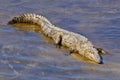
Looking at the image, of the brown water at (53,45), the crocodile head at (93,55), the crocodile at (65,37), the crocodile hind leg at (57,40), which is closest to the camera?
the brown water at (53,45)

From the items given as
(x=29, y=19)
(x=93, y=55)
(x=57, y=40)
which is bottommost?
(x=93, y=55)

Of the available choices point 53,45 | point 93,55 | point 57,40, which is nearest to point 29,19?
point 57,40

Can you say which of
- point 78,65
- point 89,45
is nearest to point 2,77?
point 78,65

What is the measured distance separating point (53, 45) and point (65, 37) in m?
0.33

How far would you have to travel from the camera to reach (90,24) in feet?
32.0

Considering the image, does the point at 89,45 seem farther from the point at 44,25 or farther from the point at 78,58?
the point at 44,25

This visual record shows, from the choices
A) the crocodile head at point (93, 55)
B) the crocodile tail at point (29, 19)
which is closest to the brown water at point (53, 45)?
the crocodile head at point (93, 55)

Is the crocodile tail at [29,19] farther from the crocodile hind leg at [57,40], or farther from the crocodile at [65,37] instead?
the crocodile hind leg at [57,40]

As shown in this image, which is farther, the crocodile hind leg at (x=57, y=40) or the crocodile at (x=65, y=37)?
the crocodile hind leg at (x=57, y=40)

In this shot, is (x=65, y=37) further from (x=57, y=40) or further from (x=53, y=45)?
(x=53, y=45)

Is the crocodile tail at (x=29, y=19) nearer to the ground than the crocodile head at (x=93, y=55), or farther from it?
farther from it

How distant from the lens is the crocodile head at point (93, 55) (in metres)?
7.66

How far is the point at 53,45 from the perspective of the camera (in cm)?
862

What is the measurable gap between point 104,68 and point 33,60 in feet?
4.15
